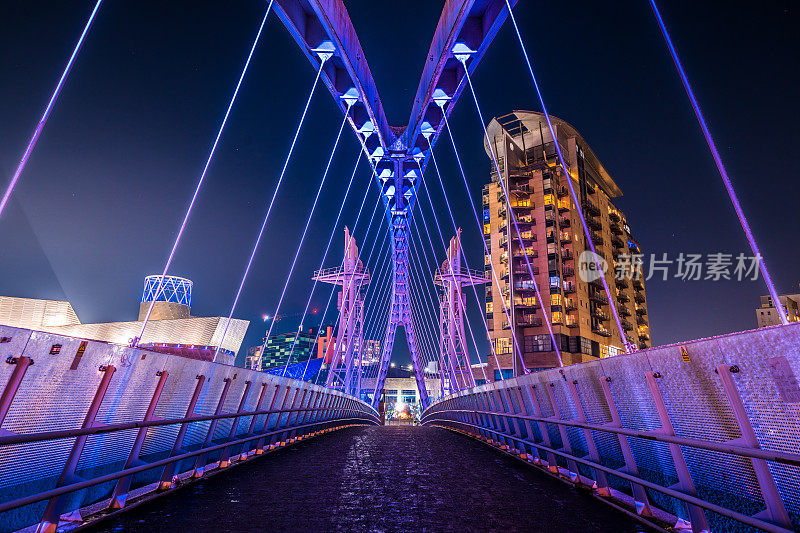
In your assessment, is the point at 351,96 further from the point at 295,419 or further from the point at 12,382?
the point at 12,382

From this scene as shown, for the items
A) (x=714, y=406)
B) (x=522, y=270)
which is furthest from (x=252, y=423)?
(x=522, y=270)

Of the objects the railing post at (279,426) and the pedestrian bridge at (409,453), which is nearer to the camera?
the pedestrian bridge at (409,453)

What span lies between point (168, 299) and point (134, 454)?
7735 centimetres

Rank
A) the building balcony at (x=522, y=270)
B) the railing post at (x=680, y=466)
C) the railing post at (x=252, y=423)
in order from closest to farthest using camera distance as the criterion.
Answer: the railing post at (x=680, y=466) → the railing post at (x=252, y=423) → the building balcony at (x=522, y=270)

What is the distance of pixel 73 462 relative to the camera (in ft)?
14.0

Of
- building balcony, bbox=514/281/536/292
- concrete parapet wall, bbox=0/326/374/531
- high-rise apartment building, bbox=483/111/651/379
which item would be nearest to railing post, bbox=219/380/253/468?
concrete parapet wall, bbox=0/326/374/531

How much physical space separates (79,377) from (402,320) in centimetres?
4868

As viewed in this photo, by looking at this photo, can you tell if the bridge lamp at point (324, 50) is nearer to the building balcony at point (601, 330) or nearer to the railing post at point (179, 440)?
the railing post at point (179, 440)

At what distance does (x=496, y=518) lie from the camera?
500cm

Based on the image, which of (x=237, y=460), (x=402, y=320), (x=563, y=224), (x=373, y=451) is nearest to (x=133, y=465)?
(x=237, y=460)

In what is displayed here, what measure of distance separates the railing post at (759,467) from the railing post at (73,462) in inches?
206

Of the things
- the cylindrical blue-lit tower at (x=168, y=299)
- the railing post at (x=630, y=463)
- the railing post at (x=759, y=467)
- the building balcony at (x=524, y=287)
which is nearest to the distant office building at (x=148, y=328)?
the cylindrical blue-lit tower at (x=168, y=299)

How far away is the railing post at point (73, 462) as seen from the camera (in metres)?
3.96

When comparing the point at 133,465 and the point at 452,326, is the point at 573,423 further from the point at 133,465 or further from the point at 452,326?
the point at 452,326
